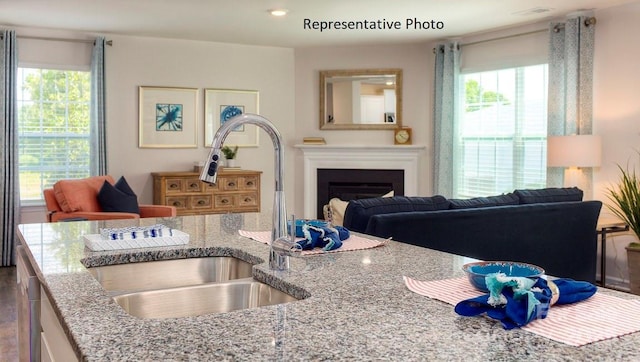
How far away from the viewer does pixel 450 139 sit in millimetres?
7648

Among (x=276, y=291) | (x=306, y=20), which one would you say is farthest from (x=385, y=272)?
(x=306, y=20)

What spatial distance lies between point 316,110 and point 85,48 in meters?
2.82

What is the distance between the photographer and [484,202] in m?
4.49

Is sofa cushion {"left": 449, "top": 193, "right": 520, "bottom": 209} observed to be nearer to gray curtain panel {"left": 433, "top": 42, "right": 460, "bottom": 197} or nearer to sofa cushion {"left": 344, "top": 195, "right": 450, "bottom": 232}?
sofa cushion {"left": 344, "top": 195, "right": 450, "bottom": 232}

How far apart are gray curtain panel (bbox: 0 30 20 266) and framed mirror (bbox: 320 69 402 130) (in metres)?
3.51

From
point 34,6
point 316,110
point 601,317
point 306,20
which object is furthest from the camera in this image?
point 316,110

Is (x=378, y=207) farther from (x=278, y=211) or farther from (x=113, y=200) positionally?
(x=113, y=200)

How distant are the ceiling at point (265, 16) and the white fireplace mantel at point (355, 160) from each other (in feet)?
4.42

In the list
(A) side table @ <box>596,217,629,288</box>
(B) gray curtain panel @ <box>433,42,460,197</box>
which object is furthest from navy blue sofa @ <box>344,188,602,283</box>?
(B) gray curtain panel @ <box>433,42,460,197</box>

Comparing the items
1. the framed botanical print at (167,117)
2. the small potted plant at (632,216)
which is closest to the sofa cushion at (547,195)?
the small potted plant at (632,216)

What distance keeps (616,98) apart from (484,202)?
2.24 m

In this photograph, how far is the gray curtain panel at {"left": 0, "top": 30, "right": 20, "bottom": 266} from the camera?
654cm

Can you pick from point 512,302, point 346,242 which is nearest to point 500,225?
point 346,242

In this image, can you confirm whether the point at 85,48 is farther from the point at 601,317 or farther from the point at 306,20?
the point at 601,317
